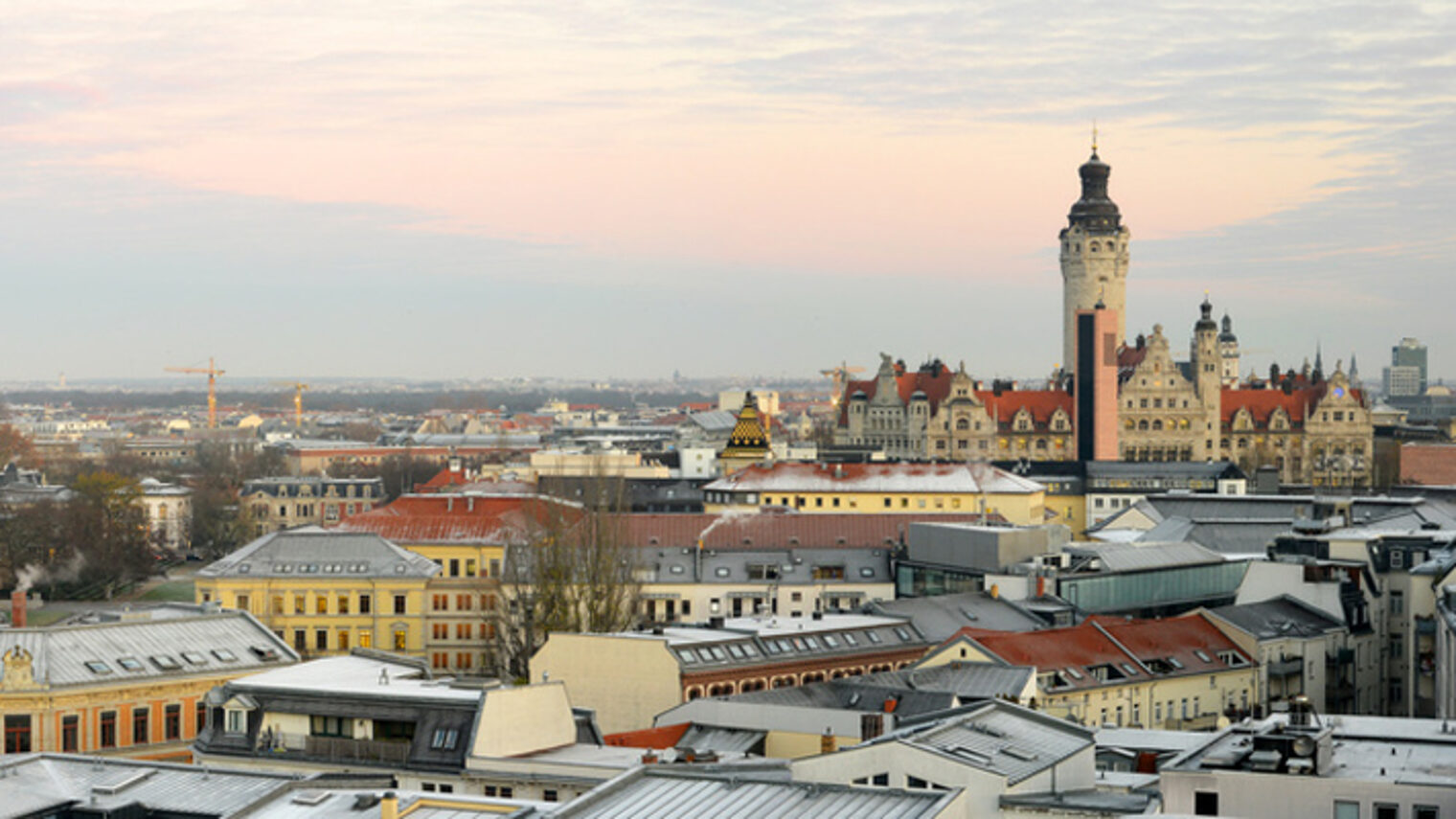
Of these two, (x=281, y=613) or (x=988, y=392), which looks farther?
(x=988, y=392)

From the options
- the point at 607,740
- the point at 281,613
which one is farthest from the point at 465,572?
the point at 607,740

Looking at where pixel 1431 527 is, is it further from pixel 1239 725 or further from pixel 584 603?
pixel 1239 725

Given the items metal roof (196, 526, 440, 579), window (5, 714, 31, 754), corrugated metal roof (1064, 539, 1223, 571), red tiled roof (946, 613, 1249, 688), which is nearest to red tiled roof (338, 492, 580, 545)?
metal roof (196, 526, 440, 579)

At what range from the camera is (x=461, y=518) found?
313ft

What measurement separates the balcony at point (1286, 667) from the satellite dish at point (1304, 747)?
113 feet

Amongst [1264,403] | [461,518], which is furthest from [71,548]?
[1264,403]

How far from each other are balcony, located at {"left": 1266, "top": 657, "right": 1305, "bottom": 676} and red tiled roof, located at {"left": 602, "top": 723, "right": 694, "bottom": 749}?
2421cm

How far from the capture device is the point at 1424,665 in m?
71.9

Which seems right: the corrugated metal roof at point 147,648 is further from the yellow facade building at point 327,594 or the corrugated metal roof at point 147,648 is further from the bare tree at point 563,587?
the yellow facade building at point 327,594

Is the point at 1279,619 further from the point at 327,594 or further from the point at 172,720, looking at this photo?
the point at 172,720

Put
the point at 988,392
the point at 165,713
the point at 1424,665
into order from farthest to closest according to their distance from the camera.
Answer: the point at 988,392 < the point at 1424,665 < the point at 165,713

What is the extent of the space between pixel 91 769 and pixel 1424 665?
155ft

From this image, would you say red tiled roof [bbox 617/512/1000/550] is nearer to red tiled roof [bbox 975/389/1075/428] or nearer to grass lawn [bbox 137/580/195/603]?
grass lawn [bbox 137/580/195/603]

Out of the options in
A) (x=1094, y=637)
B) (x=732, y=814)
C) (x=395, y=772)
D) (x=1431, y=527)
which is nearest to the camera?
(x=732, y=814)
